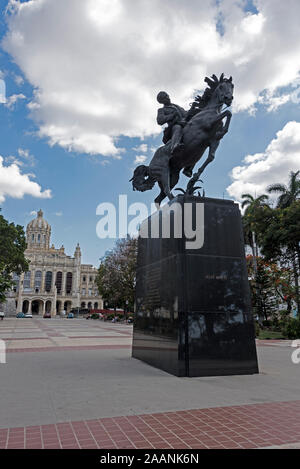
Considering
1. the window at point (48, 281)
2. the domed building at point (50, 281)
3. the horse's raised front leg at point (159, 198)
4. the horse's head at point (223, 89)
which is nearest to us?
the horse's head at point (223, 89)

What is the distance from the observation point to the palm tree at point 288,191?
102 ft

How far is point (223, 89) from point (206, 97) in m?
0.61

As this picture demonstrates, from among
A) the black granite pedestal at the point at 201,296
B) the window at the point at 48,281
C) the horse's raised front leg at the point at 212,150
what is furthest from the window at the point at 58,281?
the horse's raised front leg at the point at 212,150

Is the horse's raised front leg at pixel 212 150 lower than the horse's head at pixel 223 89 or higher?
lower

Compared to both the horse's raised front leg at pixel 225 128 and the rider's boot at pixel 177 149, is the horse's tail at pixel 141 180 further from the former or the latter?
the horse's raised front leg at pixel 225 128

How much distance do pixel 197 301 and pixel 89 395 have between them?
9.46ft

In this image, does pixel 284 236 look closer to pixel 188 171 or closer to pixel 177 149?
pixel 188 171

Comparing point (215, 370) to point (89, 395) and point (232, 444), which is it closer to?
point (89, 395)

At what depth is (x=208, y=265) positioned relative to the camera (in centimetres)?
710

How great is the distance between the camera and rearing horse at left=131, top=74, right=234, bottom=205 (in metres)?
8.00

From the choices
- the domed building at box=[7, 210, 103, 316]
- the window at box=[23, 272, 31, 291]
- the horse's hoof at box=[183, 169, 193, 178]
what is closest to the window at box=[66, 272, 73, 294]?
the domed building at box=[7, 210, 103, 316]

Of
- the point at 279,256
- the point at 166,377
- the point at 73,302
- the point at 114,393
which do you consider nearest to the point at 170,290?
the point at 166,377

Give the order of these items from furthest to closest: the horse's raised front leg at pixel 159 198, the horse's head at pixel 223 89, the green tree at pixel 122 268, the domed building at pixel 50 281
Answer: the domed building at pixel 50 281, the green tree at pixel 122 268, the horse's raised front leg at pixel 159 198, the horse's head at pixel 223 89

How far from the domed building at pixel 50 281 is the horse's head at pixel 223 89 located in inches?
3910
